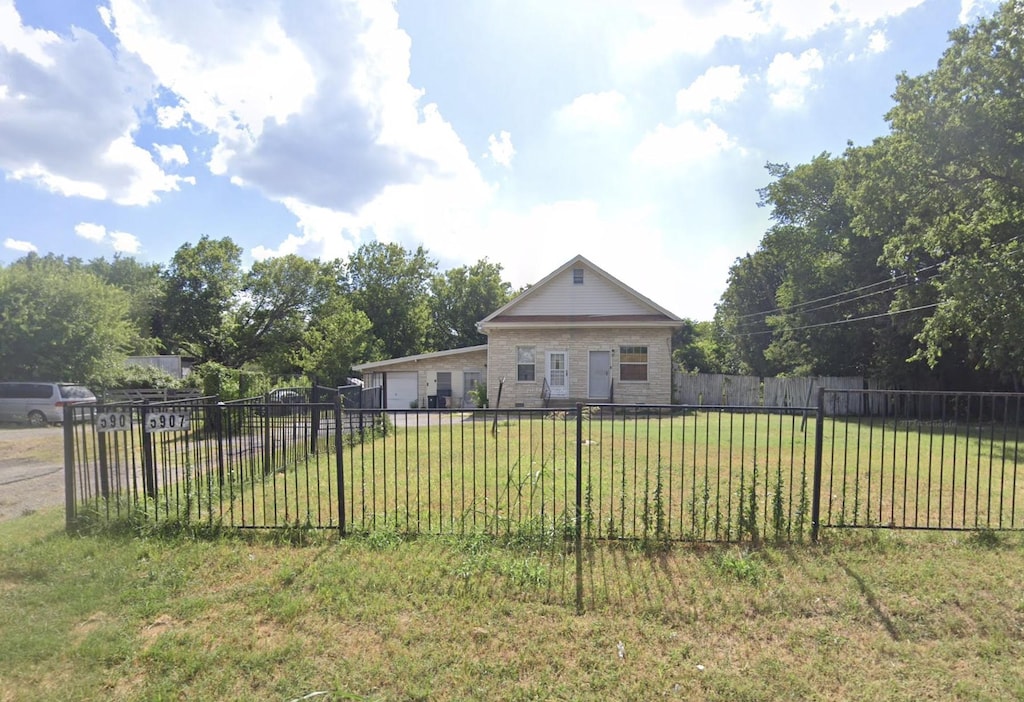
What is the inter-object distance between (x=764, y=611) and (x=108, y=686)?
4.32 meters

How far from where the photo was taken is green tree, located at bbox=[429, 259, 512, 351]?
45625mm

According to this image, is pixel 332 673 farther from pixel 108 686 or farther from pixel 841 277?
pixel 841 277

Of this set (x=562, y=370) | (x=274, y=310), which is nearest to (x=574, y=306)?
(x=562, y=370)

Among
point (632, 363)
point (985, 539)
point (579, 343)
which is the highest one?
point (579, 343)

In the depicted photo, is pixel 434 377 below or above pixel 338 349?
below

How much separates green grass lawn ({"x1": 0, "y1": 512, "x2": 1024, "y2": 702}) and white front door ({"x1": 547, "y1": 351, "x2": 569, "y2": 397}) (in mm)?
15881

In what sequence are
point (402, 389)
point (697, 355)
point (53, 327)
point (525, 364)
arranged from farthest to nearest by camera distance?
1. point (697, 355)
2. point (402, 389)
3. point (525, 364)
4. point (53, 327)

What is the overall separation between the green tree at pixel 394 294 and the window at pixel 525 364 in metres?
22.7

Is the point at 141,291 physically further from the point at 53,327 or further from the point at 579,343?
the point at 579,343

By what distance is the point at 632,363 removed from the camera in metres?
20.5

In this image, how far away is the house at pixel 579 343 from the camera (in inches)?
800

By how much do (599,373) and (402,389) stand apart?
10.1m

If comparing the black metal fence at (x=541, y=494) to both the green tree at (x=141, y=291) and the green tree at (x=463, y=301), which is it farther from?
the green tree at (x=463, y=301)

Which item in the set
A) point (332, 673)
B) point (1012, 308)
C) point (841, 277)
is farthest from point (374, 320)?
point (332, 673)
